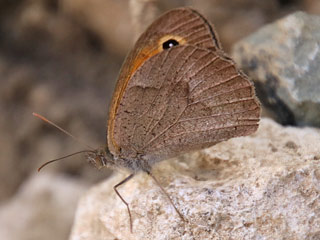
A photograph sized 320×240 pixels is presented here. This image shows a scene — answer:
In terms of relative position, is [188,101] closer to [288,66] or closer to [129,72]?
[129,72]

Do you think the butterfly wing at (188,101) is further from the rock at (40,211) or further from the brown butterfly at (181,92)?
the rock at (40,211)

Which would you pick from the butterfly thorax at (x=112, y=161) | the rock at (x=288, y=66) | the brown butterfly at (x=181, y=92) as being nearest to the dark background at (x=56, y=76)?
the rock at (x=288, y=66)

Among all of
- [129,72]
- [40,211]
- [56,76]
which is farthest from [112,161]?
[56,76]

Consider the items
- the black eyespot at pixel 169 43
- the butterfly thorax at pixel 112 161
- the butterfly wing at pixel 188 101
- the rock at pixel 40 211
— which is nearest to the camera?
the butterfly wing at pixel 188 101

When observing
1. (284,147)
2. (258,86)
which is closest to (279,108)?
(258,86)

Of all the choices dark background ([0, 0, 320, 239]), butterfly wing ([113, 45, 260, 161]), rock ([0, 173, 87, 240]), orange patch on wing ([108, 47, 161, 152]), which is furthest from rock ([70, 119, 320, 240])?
dark background ([0, 0, 320, 239])

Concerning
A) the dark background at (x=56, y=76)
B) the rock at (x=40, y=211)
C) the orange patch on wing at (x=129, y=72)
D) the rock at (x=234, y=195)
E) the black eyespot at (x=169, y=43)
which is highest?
the dark background at (x=56, y=76)
